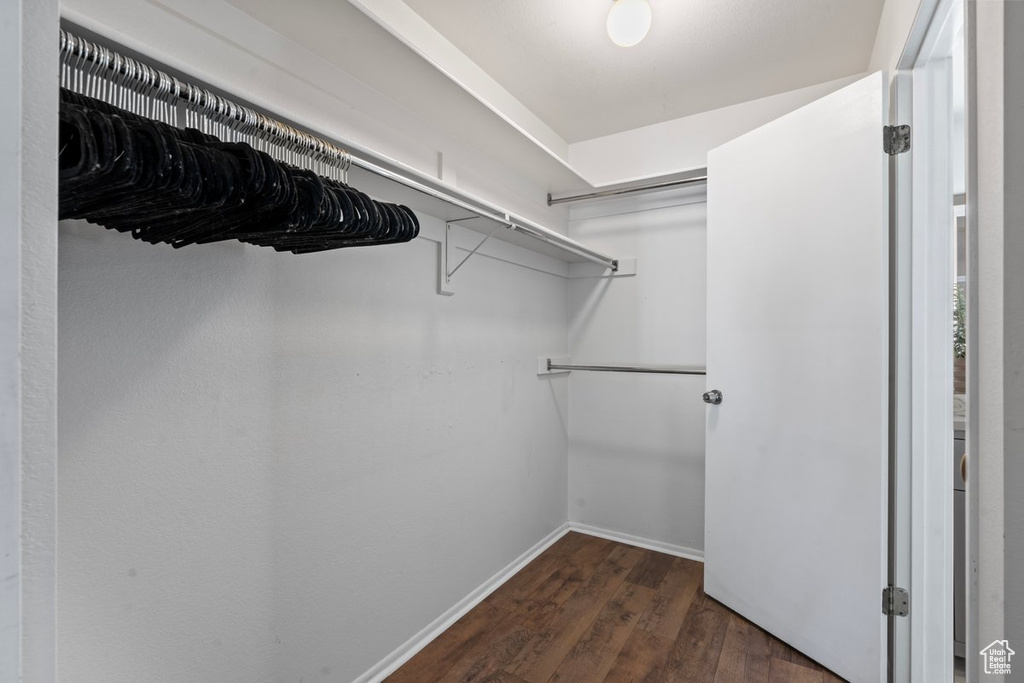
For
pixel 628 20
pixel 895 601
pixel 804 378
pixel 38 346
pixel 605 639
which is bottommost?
pixel 605 639

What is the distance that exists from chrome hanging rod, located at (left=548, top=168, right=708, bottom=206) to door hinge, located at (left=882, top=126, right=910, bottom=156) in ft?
2.38

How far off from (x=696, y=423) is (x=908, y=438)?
104 cm

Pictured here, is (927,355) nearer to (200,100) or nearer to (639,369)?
(639,369)

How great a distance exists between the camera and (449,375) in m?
1.90

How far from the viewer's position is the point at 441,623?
1.85 metres

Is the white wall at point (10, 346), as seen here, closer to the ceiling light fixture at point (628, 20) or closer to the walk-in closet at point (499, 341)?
the walk-in closet at point (499, 341)

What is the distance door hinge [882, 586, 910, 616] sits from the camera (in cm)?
151

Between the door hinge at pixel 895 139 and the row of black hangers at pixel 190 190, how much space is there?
152 cm

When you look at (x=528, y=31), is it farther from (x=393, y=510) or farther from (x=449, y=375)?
(x=393, y=510)

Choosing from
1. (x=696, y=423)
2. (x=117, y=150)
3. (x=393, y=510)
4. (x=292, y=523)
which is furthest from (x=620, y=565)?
(x=117, y=150)

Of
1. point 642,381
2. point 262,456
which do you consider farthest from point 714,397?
point 262,456
